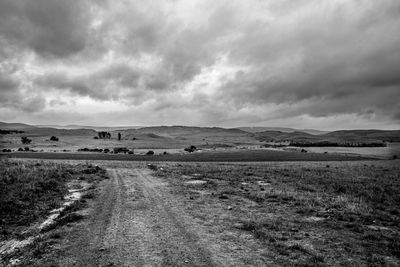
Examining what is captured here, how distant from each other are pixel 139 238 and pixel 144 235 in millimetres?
407

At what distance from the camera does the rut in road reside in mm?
8734

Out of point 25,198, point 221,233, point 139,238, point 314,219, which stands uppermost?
point 25,198

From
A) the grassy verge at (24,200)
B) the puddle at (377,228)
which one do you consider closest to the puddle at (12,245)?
the grassy verge at (24,200)

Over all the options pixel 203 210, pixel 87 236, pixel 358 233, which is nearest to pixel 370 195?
pixel 358 233

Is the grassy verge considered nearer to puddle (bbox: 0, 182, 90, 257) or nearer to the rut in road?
puddle (bbox: 0, 182, 90, 257)

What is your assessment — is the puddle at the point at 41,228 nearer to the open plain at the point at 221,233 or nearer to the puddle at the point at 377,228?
the open plain at the point at 221,233

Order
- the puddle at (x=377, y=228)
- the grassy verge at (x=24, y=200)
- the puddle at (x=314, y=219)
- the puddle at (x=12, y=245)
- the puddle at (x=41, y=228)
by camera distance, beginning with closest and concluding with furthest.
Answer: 1. the puddle at (x=12, y=245)
2. the puddle at (x=41, y=228)
3. the puddle at (x=377, y=228)
4. the grassy verge at (x=24, y=200)
5. the puddle at (x=314, y=219)

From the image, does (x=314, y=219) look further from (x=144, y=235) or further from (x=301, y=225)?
(x=144, y=235)

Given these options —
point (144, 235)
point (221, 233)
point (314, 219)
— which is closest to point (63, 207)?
point (144, 235)

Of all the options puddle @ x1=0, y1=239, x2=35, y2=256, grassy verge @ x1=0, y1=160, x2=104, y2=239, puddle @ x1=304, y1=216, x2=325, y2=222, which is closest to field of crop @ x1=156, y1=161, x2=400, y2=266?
puddle @ x1=304, y1=216, x2=325, y2=222

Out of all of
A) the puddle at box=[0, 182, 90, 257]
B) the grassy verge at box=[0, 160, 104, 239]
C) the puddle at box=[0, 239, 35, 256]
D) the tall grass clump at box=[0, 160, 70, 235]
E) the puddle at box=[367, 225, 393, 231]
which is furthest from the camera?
the tall grass clump at box=[0, 160, 70, 235]

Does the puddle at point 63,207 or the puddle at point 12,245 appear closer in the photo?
the puddle at point 12,245

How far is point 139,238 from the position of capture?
10.6 metres

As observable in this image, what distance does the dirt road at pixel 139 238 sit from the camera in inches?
341
